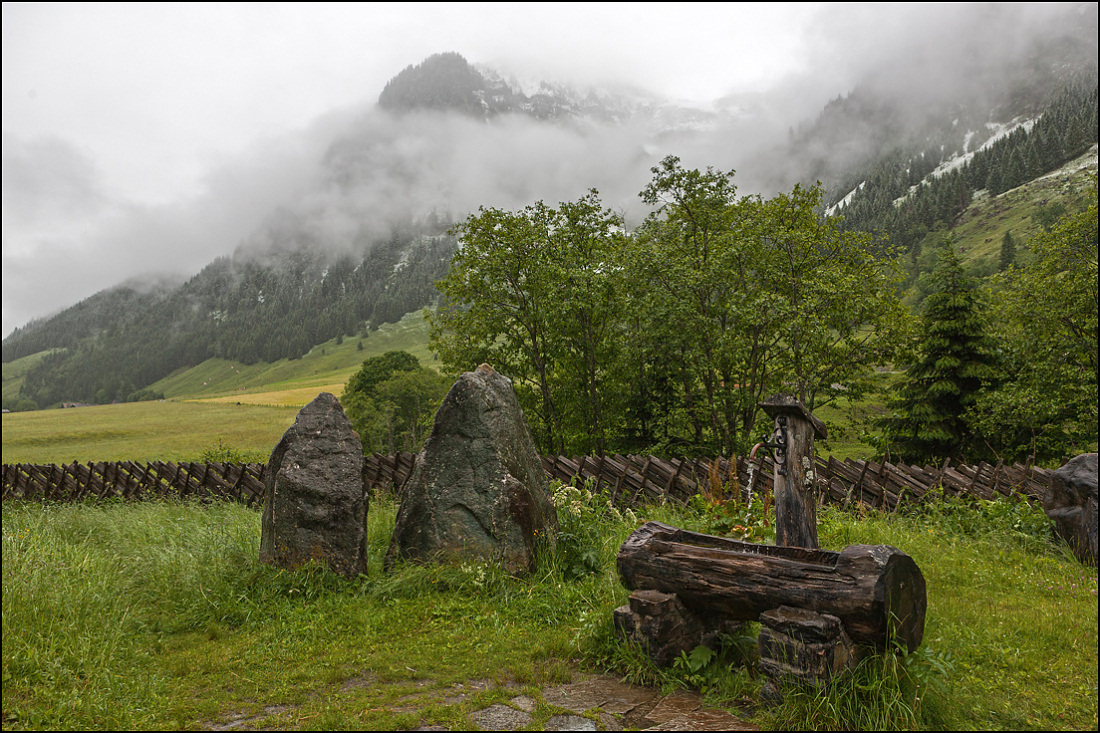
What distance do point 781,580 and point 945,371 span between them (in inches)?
811

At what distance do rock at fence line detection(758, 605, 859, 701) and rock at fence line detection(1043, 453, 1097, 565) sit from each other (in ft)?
19.2

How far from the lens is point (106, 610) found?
5.74 m

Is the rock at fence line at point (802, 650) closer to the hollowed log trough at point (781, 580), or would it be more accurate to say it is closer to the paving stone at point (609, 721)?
the hollowed log trough at point (781, 580)

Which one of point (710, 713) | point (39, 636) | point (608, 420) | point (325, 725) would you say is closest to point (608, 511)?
point (710, 713)

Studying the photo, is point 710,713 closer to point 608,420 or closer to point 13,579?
point 13,579

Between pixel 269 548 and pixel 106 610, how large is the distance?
1.73 meters

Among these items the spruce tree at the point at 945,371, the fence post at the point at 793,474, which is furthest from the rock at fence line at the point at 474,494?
the spruce tree at the point at 945,371

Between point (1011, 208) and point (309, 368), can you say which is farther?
point (309, 368)

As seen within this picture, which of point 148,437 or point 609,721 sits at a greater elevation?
point 609,721

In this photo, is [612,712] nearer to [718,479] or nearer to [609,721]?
[609,721]

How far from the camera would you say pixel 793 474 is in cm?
602

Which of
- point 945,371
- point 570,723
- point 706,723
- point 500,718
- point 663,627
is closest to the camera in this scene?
point 706,723

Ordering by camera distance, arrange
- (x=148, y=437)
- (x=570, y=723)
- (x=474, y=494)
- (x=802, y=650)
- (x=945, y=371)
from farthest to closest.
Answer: (x=148, y=437)
(x=945, y=371)
(x=474, y=494)
(x=570, y=723)
(x=802, y=650)

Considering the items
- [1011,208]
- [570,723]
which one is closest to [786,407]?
[570,723]
